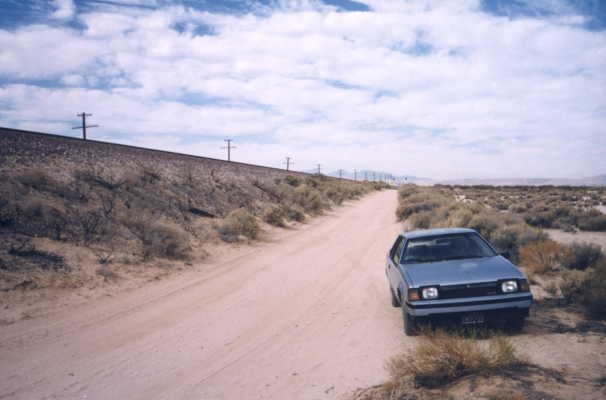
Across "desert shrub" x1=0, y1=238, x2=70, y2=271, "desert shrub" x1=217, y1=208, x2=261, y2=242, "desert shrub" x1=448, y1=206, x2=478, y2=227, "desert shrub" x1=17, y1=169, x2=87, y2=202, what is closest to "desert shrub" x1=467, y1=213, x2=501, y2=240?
"desert shrub" x1=448, y1=206, x2=478, y2=227

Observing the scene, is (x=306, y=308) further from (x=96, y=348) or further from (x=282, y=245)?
(x=282, y=245)

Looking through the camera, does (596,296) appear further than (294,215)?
No

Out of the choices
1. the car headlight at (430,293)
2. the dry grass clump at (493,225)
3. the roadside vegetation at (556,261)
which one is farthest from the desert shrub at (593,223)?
the car headlight at (430,293)

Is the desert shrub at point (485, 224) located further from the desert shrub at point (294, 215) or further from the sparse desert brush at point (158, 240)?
the desert shrub at point (294, 215)

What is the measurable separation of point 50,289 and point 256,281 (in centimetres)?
446

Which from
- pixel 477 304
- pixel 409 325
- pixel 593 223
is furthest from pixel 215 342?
pixel 593 223

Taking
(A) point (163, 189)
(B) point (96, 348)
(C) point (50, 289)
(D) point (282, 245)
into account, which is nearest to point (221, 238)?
(D) point (282, 245)

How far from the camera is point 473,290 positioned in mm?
5461

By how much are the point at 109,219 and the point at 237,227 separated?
192 inches

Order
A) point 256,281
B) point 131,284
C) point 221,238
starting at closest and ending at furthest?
point 131,284 → point 256,281 → point 221,238

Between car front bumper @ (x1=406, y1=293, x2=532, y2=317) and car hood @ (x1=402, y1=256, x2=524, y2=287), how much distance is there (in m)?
0.25

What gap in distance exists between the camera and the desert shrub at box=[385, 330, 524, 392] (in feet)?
14.0

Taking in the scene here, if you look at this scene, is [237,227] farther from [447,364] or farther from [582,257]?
[447,364]

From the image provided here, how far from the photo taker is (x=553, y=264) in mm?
9484
